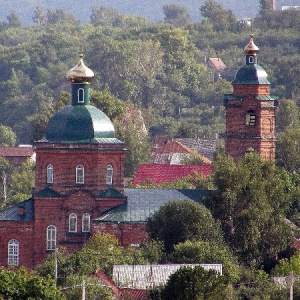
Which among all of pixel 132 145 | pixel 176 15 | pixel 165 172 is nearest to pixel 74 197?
pixel 165 172

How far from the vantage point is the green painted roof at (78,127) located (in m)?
64.6

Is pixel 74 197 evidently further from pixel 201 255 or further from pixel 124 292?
pixel 124 292

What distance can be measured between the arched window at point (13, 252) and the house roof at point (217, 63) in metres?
68.1

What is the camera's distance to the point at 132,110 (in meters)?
98.2

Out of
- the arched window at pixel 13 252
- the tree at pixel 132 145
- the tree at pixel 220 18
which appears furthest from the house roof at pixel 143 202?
the tree at pixel 220 18

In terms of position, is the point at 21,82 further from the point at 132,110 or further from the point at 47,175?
the point at 47,175

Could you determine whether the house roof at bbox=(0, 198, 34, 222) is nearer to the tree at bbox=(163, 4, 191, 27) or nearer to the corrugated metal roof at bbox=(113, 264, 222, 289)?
the corrugated metal roof at bbox=(113, 264, 222, 289)

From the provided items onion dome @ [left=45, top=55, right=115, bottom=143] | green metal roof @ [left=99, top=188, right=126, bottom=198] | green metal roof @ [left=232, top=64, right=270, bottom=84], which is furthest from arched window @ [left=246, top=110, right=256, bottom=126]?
green metal roof @ [left=99, top=188, right=126, bottom=198]

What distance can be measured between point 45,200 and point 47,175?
0.83 metres

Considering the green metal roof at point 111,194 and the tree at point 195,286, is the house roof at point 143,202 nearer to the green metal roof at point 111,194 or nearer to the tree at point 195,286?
the green metal roof at point 111,194

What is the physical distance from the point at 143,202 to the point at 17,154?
37.7 m

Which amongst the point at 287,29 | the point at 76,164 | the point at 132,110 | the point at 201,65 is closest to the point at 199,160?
the point at 132,110

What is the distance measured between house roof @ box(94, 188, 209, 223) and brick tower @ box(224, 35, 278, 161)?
5.95 meters

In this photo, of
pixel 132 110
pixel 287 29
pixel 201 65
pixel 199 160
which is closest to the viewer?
pixel 199 160
